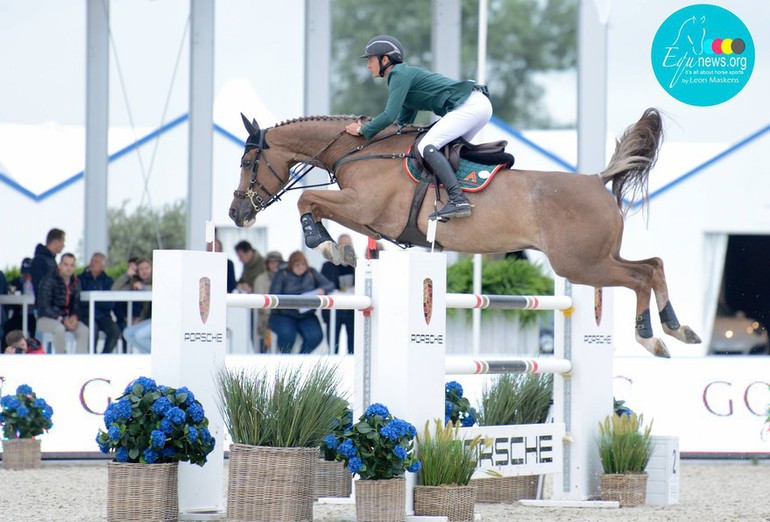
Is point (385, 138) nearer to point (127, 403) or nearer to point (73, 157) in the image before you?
point (127, 403)

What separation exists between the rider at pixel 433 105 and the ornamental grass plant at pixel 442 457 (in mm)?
1089

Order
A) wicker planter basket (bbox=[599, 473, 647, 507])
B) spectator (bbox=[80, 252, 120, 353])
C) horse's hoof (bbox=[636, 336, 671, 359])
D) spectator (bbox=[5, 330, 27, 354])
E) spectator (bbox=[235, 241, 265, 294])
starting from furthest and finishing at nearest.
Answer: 1. spectator (bbox=[235, 241, 265, 294])
2. spectator (bbox=[80, 252, 120, 353])
3. spectator (bbox=[5, 330, 27, 354])
4. wicker planter basket (bbox=[599, 473, 647, 507])
5. horse's hoof (bbox=[636, 336, 671, 359])

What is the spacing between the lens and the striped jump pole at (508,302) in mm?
6328

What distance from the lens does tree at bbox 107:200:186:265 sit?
13609mm

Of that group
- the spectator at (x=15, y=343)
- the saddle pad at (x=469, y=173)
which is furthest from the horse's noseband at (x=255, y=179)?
the spectator at (x=15, y=343)

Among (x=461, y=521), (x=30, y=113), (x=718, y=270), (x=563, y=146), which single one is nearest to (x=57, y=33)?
(x=30, y=113)

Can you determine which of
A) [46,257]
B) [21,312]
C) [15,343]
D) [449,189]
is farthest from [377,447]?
[21,312]

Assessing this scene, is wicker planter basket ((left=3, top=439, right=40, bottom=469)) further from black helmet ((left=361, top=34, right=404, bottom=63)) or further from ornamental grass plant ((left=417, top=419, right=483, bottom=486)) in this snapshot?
black helmet ((left=361, top=34, right=404, bottom=63))

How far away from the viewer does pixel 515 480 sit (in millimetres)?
7277

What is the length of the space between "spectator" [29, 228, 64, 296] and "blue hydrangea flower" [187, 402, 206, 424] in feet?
17.8

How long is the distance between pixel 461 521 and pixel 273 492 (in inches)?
37.5

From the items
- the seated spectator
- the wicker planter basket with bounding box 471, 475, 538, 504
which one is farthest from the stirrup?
the seated spectator

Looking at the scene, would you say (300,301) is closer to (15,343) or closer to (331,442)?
(331,442)

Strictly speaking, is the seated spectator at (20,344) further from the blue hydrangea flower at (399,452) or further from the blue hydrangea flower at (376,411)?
the blue hydrangea flower at (399,452)
